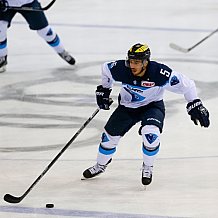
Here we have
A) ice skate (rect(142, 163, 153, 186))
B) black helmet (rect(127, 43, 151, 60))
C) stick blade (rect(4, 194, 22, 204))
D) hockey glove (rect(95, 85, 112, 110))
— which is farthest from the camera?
hockey glove (rect(95, 85, 112, 110))

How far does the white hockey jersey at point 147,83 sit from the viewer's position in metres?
4.68

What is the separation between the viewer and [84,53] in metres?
8.48

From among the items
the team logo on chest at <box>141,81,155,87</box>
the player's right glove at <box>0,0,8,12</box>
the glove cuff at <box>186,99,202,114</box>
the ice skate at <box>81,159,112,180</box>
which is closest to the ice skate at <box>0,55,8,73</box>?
the player's right glove at <box>0,0,8,12</box>

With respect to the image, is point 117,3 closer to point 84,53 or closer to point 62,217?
point 84,53

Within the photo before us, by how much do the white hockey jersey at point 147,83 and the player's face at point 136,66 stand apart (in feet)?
0.13

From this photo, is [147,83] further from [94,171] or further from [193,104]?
[94,171]

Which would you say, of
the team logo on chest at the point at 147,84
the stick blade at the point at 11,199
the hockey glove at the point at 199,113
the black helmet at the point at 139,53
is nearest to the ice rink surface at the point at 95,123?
the stick blade at the point at 11,199

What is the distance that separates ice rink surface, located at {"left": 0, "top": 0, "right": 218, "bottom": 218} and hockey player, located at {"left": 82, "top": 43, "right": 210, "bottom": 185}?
0.20 meters

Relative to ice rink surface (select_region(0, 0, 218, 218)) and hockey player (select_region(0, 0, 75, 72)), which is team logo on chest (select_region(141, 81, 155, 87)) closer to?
ice rink surface (select_region(0, 0, 218, 218))

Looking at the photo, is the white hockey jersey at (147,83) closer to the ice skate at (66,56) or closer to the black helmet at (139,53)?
the black helmet at (139,53)

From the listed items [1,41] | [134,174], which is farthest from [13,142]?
[1,41]

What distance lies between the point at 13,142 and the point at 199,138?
1.12 metres

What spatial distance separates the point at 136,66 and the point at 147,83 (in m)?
0.12

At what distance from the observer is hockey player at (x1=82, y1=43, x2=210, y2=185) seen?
4637 millimetres
